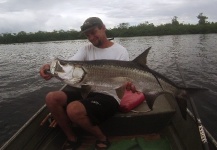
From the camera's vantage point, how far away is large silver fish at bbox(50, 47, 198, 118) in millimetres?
4188

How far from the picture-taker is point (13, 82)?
16.5 m

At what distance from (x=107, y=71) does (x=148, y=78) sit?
68 cm

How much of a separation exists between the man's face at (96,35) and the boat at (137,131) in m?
1.50

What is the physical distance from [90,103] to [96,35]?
137 cm

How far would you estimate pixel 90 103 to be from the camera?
175 inches

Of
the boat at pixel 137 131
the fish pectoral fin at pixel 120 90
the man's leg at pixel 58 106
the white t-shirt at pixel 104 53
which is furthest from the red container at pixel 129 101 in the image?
the man's leg at pixel 58 106

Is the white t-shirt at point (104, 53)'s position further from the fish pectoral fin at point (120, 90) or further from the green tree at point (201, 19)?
the green tree at point (201, 19)

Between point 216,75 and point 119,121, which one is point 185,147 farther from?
point 216,75

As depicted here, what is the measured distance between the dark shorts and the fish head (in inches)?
18.6

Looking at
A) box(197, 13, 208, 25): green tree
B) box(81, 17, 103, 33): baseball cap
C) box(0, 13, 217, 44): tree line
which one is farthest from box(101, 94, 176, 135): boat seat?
box(197, 13, 208, 25): green tree

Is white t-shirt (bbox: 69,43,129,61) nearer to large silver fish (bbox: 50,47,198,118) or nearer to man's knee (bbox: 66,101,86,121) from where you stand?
large silver fish (bbox: 50,47,198,118)

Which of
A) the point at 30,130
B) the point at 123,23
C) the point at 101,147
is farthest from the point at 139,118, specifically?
the point at 123,23

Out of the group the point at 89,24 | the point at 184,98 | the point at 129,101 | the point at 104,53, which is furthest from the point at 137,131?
the point at 89,24

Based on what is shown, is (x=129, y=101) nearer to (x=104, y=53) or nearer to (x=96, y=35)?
(x=104, y=53)
